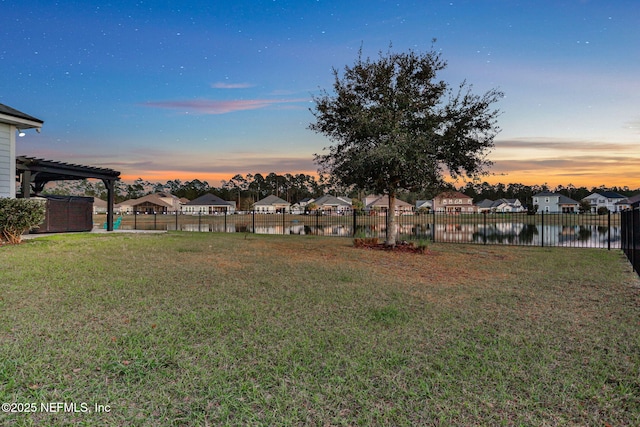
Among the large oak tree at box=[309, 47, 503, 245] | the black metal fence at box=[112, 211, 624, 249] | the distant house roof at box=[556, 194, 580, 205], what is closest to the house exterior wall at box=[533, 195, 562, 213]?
the distant house roof at box=[556, 194, 580, 205]

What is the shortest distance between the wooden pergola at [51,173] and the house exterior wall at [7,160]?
0.98 meters

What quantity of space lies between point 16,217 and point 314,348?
11736mm

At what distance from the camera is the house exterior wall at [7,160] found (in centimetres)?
1259

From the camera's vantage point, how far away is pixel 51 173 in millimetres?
16266

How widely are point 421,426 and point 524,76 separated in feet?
47.7

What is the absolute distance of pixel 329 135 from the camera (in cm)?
1322

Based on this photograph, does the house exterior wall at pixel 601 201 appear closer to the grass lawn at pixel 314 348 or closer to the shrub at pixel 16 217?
the grass lawn at pixel 314 348

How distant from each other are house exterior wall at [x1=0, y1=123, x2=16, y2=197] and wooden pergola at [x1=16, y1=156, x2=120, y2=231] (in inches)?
38.4

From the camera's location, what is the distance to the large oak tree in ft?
37.4

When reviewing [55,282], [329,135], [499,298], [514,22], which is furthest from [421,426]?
[514,22]

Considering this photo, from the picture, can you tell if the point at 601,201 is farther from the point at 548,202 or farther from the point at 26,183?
the point at 26,183

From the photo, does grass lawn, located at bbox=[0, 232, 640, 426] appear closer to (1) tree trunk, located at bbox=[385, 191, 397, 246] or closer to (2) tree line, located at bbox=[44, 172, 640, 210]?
(1) tree trunk, located at bbox=[385, 191, 397, 246]

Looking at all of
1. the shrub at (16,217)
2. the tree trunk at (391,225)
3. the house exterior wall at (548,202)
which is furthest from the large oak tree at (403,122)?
the house exterior wall at (548,202)

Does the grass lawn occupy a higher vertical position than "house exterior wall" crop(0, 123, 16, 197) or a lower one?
lower
